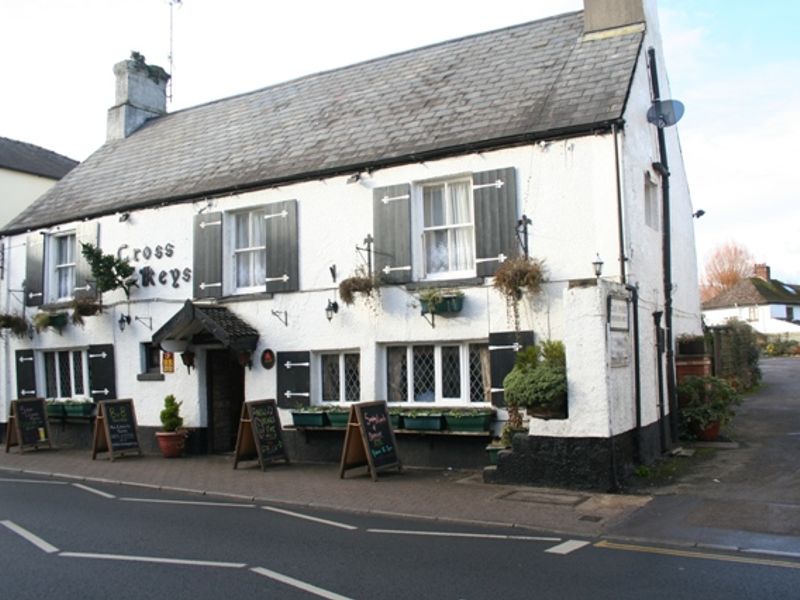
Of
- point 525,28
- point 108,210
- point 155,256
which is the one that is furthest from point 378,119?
point 108,210

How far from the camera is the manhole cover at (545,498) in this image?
973cm

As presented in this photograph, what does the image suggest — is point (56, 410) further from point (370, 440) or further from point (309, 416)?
point (370, 440)

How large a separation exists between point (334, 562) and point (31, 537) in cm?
361

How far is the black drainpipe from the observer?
1355 centimetres

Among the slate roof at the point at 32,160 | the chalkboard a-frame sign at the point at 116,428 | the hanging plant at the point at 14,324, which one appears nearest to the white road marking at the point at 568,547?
the chalkboard a-frame sign at the point at 116,428

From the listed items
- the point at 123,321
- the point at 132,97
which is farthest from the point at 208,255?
the point at 132,97

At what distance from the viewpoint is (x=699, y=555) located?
7215 mm

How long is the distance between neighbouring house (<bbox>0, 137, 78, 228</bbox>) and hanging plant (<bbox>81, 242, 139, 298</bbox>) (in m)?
10.2

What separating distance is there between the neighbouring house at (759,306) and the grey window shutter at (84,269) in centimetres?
5338

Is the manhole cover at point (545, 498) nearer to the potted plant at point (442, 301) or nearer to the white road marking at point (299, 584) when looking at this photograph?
the potted plant at point (442, 301)

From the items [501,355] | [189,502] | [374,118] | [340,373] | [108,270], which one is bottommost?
[189,502]

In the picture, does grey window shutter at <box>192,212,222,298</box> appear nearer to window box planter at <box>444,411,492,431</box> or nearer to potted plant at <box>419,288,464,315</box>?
potted plant at <box>419,288,464,315</box>

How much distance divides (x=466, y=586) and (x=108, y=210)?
13773mm

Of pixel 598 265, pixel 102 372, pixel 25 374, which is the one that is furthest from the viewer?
pixel 25 374
